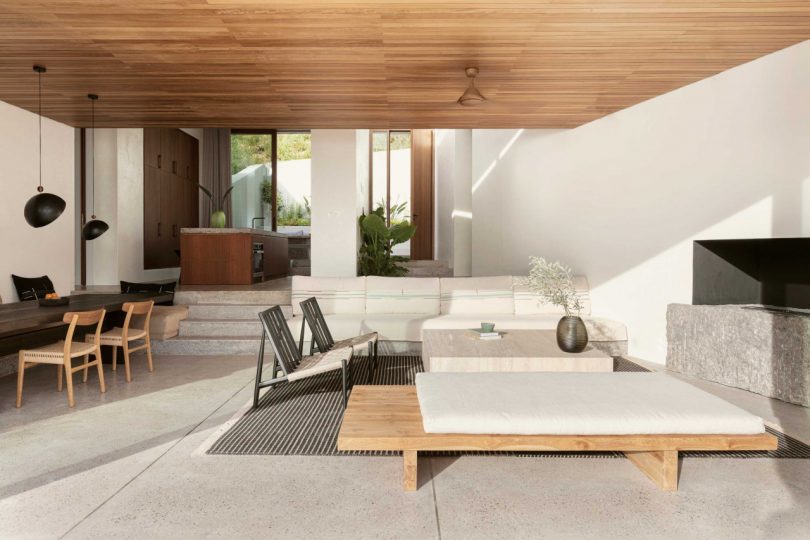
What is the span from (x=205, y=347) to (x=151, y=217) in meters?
4.48

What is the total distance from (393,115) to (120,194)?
193 inches

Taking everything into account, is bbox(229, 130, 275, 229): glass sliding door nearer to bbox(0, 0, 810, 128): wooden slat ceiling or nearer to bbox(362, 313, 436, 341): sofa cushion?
bbox(0, 0, 810, 128): wooden slat ceiling

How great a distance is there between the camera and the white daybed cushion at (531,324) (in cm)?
510

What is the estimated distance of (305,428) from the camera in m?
3.20

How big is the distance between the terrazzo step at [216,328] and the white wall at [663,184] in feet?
12.8

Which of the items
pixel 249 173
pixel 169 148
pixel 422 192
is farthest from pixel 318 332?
pixel 249 173

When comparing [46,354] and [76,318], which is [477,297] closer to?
[76,318]

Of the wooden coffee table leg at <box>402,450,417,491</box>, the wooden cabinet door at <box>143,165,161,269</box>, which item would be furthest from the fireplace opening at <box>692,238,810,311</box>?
the wooden cabinet door at <box>143,165,161,269</box>

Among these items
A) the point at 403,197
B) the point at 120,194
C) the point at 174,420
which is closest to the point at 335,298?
the point at 174,420

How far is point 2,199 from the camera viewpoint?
16.0ft

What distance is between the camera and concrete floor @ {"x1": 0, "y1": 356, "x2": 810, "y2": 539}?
2.04 metres

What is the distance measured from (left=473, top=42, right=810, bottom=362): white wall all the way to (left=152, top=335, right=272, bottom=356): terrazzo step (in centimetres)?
395

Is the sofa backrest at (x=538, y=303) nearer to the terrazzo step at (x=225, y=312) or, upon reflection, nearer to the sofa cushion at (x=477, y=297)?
the sofa cushion at (x=477, y=297)

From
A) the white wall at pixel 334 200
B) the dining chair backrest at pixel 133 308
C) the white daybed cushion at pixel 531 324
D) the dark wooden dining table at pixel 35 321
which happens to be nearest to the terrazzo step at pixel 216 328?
the dark wooden dining table at pixel 35 321
